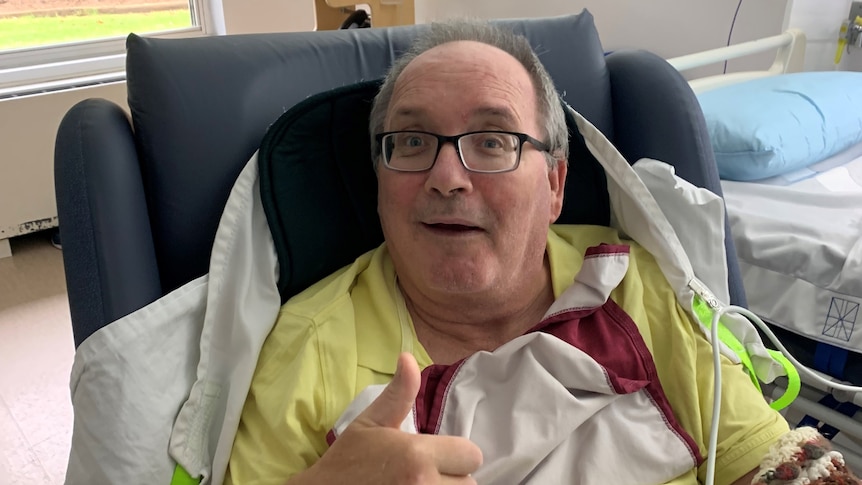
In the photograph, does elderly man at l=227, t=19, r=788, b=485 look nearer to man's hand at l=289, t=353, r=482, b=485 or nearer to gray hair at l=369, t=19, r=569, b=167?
gray hair at l=369, t=19, r=569, b=167

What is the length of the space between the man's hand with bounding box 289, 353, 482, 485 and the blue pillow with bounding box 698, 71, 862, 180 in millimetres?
1192

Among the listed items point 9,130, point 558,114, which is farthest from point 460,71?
point 9,130

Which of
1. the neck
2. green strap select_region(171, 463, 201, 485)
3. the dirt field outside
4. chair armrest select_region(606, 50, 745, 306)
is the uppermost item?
the dirt field outside

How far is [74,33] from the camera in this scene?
317 centimetres

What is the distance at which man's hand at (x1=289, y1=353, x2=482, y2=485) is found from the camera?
2.41 ft

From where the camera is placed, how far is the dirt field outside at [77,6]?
3062 mm

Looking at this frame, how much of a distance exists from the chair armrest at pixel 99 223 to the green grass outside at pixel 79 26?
240 cm

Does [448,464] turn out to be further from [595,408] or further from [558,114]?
[558,114]

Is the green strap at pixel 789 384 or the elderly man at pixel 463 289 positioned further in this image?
the green strap at pixel 789 384

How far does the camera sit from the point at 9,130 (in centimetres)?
275

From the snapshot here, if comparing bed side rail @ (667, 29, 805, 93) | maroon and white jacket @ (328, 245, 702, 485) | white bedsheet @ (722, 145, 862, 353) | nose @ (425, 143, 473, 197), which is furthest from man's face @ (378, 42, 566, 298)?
bed side rail @ (667, 29, 805, 93)

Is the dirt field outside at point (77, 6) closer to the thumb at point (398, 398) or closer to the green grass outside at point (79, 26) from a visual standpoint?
the green grass outside at point (79, 26)

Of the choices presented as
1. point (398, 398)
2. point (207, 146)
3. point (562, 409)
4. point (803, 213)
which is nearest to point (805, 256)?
point (803, 213)

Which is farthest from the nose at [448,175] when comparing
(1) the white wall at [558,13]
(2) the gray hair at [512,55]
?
(1) the white wall at [558,13]
